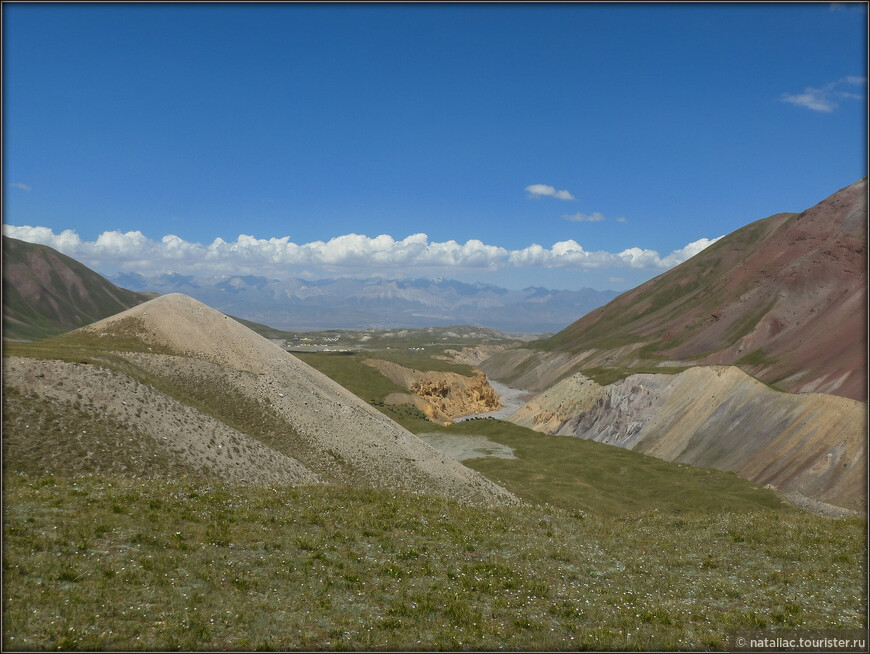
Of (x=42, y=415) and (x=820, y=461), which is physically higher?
(x=42, y=415)

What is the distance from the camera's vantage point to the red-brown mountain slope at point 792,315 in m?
94.1

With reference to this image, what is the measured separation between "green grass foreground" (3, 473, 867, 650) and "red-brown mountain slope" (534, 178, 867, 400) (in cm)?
7211

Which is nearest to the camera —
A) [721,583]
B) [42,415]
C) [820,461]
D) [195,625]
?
[195,625]

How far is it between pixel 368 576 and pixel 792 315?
154256 mm

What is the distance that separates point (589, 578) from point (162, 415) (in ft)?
93.5

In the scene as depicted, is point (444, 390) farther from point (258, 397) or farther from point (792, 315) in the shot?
point (258, 397)

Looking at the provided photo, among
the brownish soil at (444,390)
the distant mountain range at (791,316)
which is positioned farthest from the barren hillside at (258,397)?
the brownish soil at (444,390)

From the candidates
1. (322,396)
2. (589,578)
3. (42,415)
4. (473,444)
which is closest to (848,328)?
(473,444)

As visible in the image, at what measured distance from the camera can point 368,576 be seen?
1691 centimetres

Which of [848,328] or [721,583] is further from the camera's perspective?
[848,328]

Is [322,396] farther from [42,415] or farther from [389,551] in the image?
[389,551]

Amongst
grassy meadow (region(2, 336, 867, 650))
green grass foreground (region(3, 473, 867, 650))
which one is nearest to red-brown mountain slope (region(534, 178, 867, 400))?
grassy meadow (region(2, 336, 867, 650))

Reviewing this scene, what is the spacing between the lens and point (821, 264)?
5664 inches

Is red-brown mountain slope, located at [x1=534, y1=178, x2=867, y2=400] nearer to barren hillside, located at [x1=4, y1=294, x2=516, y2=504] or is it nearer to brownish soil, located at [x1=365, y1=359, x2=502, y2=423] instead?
brownish soil, located at [x1=365, y1=359, x2=502, y2=423]
